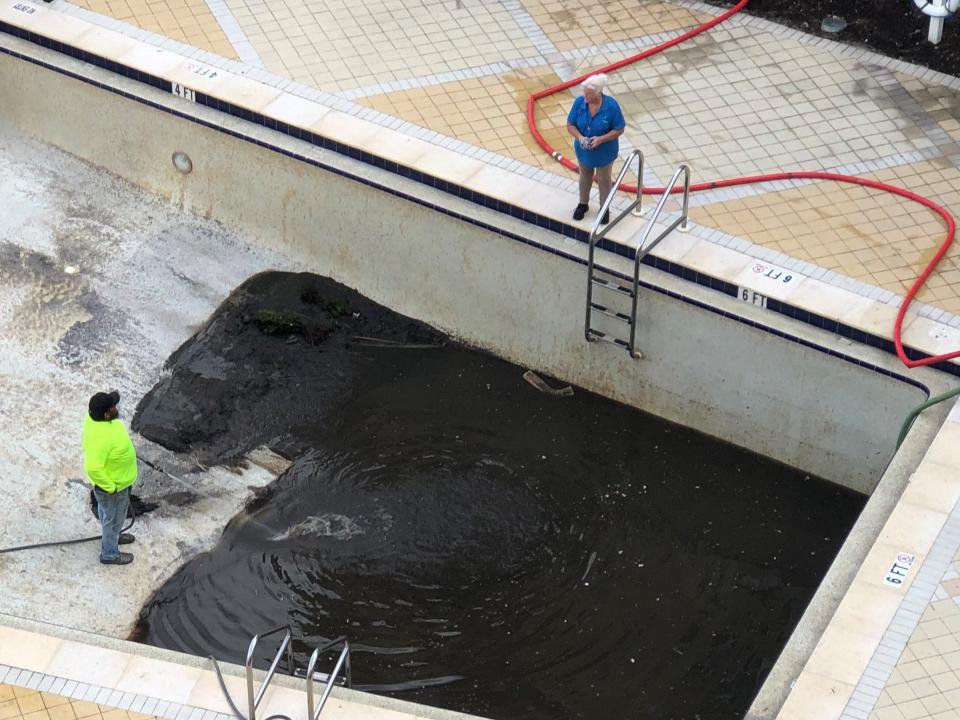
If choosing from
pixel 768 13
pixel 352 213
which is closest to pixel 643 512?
pixel 352 213

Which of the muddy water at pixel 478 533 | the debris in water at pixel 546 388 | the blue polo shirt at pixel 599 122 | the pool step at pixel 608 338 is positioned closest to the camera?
the muddy water at pixel 478 533

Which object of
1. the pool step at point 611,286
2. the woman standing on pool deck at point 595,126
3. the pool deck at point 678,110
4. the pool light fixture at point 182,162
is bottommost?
the pool light fixture at point 182,162

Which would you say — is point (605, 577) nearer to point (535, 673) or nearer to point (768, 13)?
point (535, 673)

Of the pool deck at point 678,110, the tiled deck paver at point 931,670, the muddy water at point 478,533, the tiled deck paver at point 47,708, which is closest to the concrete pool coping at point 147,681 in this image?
the tiled deck paver at point 47,708

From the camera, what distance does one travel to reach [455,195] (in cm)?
1191

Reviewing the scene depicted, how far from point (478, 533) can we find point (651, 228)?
2.44 meters

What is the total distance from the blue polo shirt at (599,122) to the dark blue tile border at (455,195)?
68 cm

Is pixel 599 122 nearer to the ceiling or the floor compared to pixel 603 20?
nearer to the ceiling

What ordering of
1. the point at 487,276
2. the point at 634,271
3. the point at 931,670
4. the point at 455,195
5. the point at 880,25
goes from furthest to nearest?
the point at 880,25
the point at 487,276
the point at 455,195
the point at 634,271
the point at 931,670

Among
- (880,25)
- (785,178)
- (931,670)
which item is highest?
(880,25)

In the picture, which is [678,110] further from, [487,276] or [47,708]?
[47,708]

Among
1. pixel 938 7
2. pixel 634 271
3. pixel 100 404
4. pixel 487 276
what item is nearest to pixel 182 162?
pixel 487 276

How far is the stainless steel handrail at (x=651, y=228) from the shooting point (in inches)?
418

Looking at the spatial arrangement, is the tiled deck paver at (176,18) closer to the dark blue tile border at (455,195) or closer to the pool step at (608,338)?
the dark blue tile border at (455,195)
